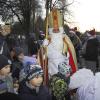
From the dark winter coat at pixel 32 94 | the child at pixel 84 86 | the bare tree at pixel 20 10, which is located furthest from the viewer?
the bare tree at pixel 20 10

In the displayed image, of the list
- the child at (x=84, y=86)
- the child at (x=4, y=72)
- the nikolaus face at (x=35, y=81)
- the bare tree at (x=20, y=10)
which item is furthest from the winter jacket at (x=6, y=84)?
the bare tree at (x=20, y=10)

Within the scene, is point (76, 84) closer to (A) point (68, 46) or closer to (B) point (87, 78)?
(B) point (87, 78)

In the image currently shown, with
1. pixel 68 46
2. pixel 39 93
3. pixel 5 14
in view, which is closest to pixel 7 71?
pixel 39 93

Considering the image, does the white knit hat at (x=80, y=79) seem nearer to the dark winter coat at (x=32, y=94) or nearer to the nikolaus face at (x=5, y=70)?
the dark winter coat at (x=32, y=94)

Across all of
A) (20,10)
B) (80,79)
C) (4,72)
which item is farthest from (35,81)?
(20,10)

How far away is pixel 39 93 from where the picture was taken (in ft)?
19.2

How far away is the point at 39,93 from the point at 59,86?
519 millimetres

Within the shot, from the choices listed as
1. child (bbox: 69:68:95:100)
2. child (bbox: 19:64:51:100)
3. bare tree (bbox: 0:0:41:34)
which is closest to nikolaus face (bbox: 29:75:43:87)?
child (bbox: 19:64:51:100)

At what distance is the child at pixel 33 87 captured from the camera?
5821 mm

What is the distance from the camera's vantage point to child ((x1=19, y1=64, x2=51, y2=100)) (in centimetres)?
582

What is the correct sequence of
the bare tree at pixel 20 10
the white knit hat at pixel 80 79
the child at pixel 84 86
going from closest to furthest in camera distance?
the child at pixel 84 86 < the white knit hat at pixel 80 79 < the bare tree at pixel 20 10

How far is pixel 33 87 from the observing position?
5844mm

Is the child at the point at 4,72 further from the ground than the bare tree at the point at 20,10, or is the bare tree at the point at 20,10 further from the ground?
the child at the point at 4,72

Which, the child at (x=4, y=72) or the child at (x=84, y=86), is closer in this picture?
the child at (x=84, y=86)
